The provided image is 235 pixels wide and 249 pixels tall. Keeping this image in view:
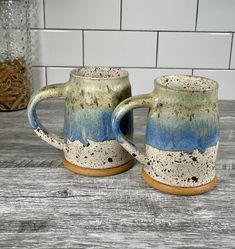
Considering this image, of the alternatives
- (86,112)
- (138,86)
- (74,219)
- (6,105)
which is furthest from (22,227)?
(138,86)

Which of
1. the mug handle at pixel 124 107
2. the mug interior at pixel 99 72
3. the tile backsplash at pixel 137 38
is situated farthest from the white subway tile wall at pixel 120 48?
the mug handle at pixel 124 107

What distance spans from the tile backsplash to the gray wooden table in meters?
0.34

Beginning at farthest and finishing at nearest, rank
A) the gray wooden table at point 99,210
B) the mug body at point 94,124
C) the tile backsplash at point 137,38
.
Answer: the tile backsplash at point 137,38 < the mug body at point 94,124 < the gray wooden table at point 99,210

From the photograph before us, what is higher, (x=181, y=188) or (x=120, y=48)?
(x=120, y=48)

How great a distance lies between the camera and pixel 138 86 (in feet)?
3.08

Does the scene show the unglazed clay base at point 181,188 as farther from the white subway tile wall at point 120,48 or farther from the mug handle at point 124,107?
the white subway tile wall at point 120,48

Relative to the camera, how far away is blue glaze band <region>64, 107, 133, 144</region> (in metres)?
0.53

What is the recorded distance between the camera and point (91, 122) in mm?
537

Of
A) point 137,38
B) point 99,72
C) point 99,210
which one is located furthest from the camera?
point 137,38

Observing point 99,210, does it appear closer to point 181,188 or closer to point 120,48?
point 181,188

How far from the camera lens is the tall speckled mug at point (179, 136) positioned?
483 millimetres

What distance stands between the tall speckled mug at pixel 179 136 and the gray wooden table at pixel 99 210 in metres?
0.02

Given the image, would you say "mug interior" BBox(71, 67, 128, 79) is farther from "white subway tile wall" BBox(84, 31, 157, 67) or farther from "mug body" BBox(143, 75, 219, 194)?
"white subway tile wall" BBox(84, 31, 157, 67)

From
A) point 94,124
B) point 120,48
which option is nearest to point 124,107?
point 94,124
